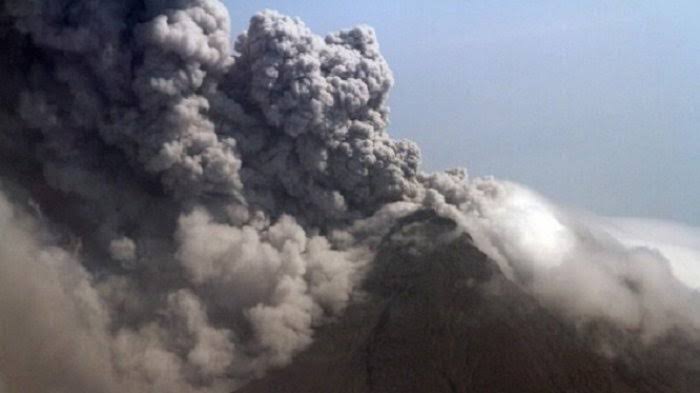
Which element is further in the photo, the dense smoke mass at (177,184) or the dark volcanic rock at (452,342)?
the dark volcanic rock at (452,342)

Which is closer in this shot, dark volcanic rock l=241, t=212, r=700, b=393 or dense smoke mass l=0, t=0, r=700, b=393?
dense smoke mass l=0, t=0, r=700, b=393

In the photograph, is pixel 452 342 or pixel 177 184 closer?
pixel 177 184

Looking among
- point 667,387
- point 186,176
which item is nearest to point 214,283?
point 186,176

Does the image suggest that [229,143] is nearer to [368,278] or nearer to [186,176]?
[186,176]
